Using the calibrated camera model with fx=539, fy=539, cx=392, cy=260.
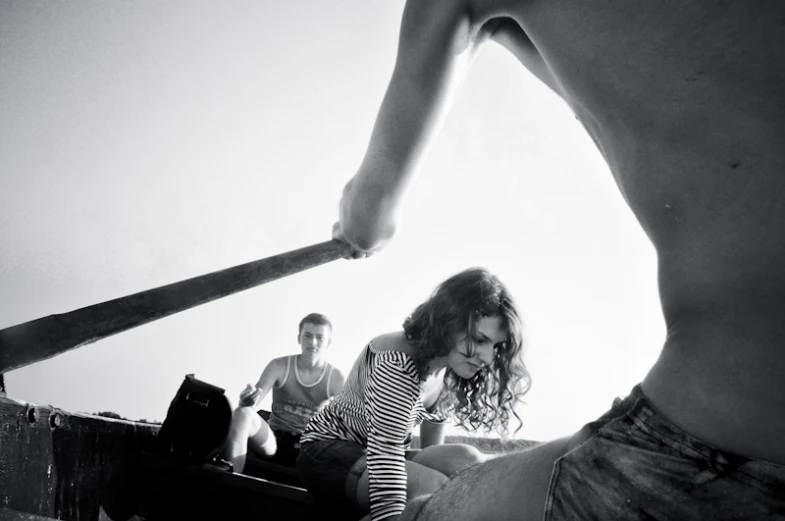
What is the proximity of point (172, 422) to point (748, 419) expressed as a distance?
2.43 metres

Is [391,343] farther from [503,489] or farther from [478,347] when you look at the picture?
[503,489]

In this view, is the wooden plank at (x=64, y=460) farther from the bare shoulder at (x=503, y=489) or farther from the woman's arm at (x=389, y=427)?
the bare shoulder at (x=503, y=489)

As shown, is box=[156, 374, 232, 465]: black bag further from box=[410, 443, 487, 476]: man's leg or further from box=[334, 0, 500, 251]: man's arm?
box=[334, 0, 500, 251]: man's arm

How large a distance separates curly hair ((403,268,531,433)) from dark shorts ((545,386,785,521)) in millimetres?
1508

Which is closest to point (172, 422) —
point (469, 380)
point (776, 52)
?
point (469, 380)

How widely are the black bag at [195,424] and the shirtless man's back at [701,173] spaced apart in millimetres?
2019

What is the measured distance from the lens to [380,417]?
216cm

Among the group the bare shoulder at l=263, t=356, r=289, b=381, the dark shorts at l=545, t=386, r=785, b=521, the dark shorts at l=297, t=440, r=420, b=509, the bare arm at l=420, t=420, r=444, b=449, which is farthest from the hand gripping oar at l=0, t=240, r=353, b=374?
the bare shoulder at l=263, t=356, r=289, b=381

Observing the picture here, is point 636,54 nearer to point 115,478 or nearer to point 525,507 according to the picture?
point 525,507

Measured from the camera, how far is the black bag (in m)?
2.46

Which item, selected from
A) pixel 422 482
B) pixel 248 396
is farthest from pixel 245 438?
pixel 422 482

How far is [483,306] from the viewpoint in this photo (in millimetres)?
2301

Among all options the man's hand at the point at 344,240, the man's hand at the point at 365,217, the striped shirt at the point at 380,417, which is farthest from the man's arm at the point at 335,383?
the man's hand at the point at 365,217

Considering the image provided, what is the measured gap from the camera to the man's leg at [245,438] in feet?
9.82
